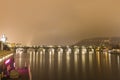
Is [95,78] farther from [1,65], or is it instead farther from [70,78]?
[1,65]

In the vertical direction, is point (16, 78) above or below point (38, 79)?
above

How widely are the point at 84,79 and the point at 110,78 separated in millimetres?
3538

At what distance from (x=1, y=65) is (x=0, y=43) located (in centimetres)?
428

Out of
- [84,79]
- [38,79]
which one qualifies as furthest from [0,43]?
[84,79]

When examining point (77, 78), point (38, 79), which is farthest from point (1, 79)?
point (77, 78)

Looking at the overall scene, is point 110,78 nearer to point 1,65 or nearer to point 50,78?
point 50,78

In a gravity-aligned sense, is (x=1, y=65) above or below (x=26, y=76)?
above

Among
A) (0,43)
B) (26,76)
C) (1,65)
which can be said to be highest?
(0,43)

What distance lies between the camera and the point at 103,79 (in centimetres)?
2272

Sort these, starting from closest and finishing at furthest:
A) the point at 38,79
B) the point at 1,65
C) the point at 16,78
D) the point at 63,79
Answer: the point at 1,65, the point at 16,78, the point at 38,79, the point at 63,79

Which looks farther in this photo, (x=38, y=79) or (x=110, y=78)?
(x=110, y=78)

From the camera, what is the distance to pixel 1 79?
21.5 ft

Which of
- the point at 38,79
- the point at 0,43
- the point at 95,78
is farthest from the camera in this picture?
the point at 95,78

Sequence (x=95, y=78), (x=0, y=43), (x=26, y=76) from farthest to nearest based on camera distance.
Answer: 1. (x=95, y=78)
2. (x=0, y=43)
3. (x=26, y=76)
